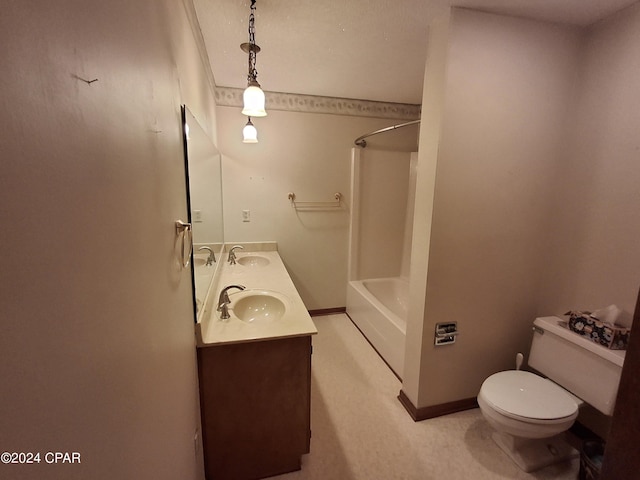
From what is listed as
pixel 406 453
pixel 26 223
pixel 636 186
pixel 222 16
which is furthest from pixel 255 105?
pixel 406 453

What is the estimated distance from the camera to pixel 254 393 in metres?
1.34

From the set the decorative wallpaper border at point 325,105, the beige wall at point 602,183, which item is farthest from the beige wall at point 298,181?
the beige wall at point 602,183

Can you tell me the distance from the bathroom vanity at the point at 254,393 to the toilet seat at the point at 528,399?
1001 millimetres

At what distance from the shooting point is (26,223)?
313 mm

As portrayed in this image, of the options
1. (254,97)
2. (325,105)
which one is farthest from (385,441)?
(325,105)

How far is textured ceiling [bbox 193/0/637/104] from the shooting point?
1387mm

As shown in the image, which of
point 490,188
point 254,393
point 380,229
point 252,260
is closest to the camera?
point 254,393

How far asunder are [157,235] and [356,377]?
77.3 inches

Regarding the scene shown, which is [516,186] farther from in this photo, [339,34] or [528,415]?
[339,34]

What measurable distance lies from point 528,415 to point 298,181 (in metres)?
2.49

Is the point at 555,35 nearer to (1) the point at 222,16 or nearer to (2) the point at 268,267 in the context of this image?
(1) the point at 222,16

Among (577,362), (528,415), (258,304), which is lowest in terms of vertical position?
(528,415)

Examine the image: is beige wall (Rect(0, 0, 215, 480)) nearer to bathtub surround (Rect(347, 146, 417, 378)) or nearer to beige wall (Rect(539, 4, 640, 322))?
beige wall (Rect(539, 4, 640, 322))

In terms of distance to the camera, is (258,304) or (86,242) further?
(258,304)
